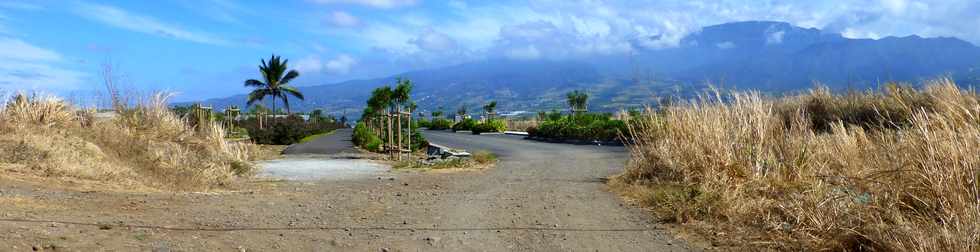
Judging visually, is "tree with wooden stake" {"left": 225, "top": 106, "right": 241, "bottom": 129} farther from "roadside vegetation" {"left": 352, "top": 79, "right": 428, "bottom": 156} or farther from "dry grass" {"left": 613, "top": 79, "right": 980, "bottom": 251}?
"dry grass" {"left": 613, "top": 79, "right": 980, "bottom": 251}

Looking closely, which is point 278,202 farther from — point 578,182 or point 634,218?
point 578,182

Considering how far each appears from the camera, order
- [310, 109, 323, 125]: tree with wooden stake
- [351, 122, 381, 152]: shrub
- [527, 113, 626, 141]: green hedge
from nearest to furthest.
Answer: [527, 113, 626, 141]: green hedge → [351, 122, 381, 152]: shrub → [310, 109, 323, 125]: tree with wooden stake

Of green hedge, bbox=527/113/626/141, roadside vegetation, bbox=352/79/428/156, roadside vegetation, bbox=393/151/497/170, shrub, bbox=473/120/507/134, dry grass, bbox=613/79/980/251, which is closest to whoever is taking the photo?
dry grass, bbox=613/79/980/251

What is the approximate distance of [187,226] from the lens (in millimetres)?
6246

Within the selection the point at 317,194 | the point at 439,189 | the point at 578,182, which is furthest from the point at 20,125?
the point at 578,182

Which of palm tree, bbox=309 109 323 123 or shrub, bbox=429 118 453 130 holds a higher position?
palm tree, bbox=309 109 323 123

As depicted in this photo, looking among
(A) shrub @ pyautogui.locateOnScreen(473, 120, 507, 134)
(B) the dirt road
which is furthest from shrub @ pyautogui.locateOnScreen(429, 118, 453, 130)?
(B) the dirt road

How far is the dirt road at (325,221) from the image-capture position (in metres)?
5.59

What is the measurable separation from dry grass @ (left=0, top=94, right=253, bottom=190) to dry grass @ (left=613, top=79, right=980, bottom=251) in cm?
680

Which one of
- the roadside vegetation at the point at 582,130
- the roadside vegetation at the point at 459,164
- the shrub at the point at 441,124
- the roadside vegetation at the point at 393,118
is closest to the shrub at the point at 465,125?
the shrub at the point at 441,124

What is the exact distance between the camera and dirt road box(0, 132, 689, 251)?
5594 millimetres

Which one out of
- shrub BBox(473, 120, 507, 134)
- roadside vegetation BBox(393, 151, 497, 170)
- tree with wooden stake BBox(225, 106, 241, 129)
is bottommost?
roadside vegetation BBox(393, 151, 497, 170)

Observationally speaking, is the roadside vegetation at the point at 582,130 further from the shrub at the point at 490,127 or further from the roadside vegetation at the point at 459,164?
the shrub at the point at 490,127

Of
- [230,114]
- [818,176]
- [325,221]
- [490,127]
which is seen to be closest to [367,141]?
[230,114]
